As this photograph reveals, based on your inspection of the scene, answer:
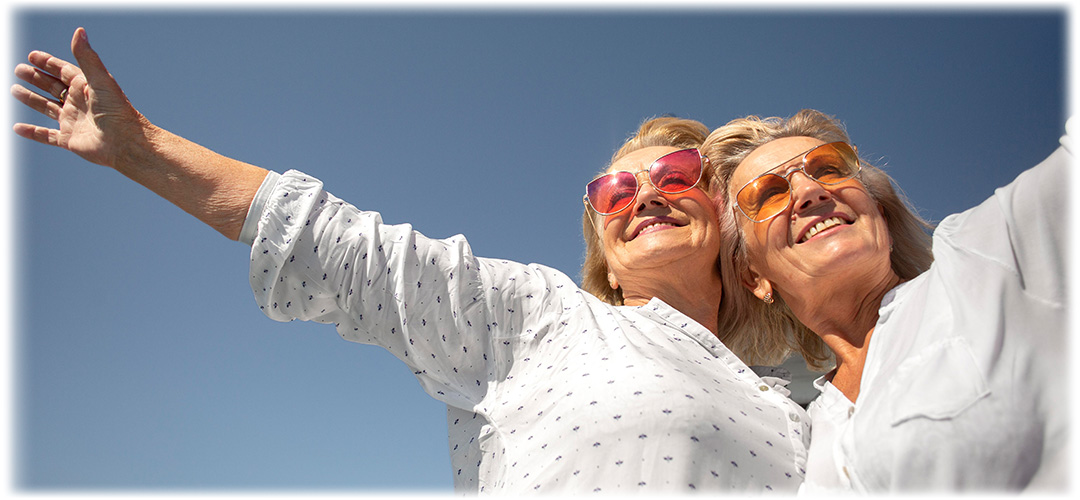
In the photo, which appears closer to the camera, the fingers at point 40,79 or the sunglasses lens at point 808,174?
the fingers at point 40,79

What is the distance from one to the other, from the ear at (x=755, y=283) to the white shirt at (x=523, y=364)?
0.65 metres

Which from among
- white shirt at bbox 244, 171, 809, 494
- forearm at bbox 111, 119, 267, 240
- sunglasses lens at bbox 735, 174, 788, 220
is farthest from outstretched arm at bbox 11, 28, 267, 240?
sunglasses lens at bbox 735, 174, 788, 220

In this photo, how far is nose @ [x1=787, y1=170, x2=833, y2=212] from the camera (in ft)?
10.4

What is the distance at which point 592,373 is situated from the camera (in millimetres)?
2654

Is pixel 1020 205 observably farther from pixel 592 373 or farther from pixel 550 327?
pixel 550 327

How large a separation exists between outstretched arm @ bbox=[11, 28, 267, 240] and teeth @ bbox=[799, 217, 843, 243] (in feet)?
8.07

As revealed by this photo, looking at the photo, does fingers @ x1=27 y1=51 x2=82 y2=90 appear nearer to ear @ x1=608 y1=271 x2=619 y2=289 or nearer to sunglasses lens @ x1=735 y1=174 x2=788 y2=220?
ear @ x1=608 y1=271 x2=619 y2=289

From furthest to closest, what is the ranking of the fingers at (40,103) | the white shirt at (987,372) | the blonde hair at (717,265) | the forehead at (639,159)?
the blonde hair at (717,265) → the forehead at (639,159) → the fingers at (40,103) → the white shirt at (987,372)

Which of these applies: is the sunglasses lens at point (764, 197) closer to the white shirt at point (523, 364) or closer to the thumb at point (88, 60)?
the white shirt at point (523, 364)

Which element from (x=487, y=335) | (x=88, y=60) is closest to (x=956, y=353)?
(x=487, y=335)

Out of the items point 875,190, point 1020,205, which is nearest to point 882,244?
point 875,190

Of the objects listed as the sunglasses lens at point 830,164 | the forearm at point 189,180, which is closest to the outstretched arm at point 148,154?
the forearm at point 189,180

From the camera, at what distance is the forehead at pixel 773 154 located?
344 centimetres

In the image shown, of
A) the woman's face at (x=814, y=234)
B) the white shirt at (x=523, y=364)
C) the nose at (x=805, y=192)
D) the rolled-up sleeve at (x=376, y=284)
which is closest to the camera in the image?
the white shirt at (x=523, y=364)
